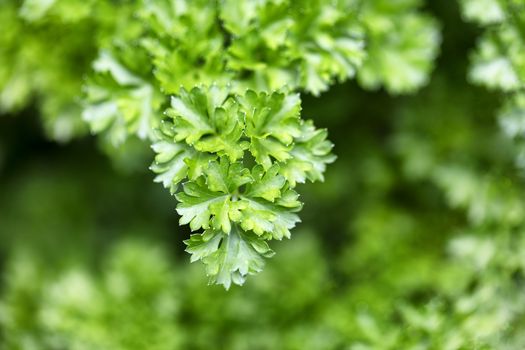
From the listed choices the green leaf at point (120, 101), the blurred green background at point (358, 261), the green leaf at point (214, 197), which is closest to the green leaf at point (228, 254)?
the green leaf at point (214, 197)

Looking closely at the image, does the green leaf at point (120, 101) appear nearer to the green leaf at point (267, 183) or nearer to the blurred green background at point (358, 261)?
the green leaf at point (267, 183)

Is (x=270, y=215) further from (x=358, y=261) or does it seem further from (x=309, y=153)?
(x=358, y=261)

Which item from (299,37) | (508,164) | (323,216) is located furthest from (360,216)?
(299,37)

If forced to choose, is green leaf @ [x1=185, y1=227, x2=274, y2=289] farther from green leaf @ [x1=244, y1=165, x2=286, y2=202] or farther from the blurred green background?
the blurred green background

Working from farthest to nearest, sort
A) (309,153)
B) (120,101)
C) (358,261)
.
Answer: (358,261) → (120,101) → (309,153)

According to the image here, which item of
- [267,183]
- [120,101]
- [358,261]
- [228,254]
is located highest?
[358,261]

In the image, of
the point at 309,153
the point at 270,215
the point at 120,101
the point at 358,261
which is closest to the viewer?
the point at 270,215

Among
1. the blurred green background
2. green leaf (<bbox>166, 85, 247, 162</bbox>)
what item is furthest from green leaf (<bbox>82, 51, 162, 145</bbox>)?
the blurred green background

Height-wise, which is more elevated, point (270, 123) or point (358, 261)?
point (358, 261)

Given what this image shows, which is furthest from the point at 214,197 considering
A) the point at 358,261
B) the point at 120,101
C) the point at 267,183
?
the point at 358,261

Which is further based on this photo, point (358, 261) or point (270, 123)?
point (358, 261)
